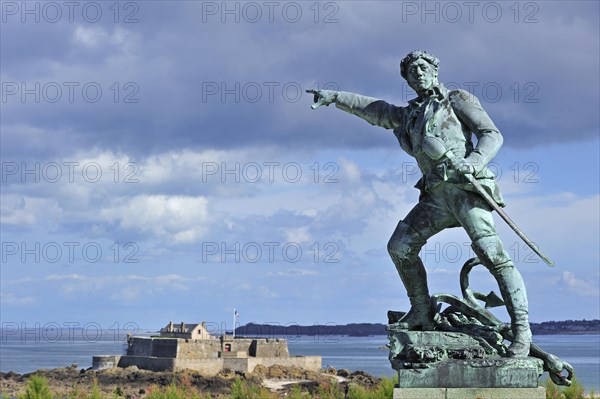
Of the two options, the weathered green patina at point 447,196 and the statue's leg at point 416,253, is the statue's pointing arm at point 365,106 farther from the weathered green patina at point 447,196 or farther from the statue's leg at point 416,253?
the statue's leg at point 416,253

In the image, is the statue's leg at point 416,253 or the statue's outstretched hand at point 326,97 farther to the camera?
the statue's outstretched hand at point 326,97

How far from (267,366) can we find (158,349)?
866 centimetres

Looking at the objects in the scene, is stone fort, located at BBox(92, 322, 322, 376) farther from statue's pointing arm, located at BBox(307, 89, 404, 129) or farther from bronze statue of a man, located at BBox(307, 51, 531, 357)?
bronze statue of a man, located at BBox(307, 51, 531, 357)

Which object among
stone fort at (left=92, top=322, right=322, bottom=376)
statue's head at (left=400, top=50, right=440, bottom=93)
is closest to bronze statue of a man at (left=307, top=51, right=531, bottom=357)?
statue's head at (left=400, top=50, right=440, bottom=93)

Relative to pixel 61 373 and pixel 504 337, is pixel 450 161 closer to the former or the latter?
pixel 504 337

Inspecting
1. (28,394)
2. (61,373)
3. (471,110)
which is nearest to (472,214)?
(471,110)

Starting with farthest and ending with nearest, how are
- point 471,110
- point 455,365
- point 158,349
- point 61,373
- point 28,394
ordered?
point 158,349 → point 61,373 → point 28,394 → point 471,110 → point 455,365

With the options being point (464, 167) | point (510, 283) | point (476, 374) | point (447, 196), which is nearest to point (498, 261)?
point (510, 283)

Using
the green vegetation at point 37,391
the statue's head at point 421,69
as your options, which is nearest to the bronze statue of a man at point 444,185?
the statue's head at point 421,69

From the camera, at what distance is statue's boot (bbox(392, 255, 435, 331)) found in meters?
8.57

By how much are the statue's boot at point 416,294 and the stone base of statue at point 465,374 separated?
18.7 inches

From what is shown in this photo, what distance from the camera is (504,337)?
836 cm

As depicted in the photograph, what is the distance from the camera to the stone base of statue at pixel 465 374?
25.8ft

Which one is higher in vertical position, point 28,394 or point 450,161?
point 450,161
